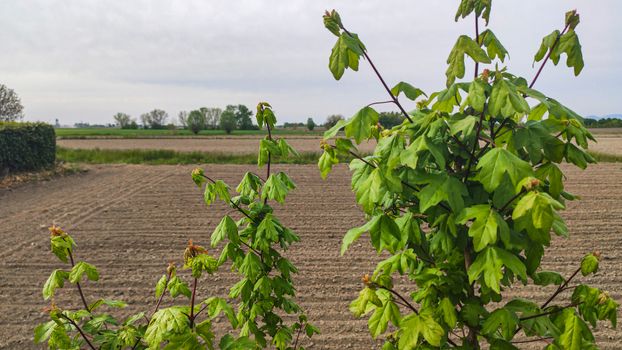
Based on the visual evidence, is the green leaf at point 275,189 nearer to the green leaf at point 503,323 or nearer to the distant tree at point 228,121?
the green leaf at point 503,323

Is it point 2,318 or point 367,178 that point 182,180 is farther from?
point 367,178

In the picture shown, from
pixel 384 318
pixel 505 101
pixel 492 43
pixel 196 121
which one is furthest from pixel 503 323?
pixel 196 121

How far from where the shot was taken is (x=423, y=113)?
2043 mm

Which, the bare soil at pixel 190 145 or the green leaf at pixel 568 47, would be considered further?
the bare soil at pixel 190 145

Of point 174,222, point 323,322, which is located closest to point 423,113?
point 323,322

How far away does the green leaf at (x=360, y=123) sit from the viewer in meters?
1.83

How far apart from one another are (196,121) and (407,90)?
241 ft

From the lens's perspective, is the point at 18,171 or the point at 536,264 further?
the point at 18,171

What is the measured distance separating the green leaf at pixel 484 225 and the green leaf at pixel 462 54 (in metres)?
0.55

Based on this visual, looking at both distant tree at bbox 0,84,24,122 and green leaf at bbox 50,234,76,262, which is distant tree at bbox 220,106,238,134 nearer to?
distant tree at bbox 0,84,24,122

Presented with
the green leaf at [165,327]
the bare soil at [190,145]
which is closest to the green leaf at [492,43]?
the green leaf at [165,327]

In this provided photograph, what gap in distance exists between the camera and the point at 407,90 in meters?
2.01

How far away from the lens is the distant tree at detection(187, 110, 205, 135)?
71363 mm

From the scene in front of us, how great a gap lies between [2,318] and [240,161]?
16.9 meters
